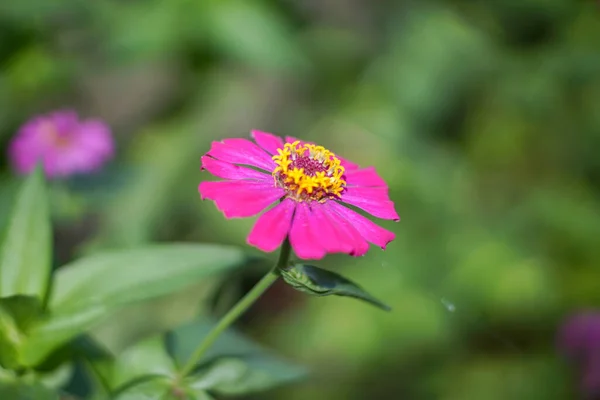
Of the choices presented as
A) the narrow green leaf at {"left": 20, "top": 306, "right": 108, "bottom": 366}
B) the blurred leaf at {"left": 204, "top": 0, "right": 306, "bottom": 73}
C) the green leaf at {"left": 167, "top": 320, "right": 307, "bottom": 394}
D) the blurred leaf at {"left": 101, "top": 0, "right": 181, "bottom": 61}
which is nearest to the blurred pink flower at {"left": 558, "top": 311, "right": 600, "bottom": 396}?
the green leaf at {"left": 167, "top": 320, "right": 307, "bottom": 394}


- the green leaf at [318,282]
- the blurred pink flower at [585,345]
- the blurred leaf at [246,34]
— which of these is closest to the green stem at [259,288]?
the green leaf at [318,282]

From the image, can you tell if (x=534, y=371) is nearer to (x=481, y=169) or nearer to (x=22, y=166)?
(x=481, y=169)

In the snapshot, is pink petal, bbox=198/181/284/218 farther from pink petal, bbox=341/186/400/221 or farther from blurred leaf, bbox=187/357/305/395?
blurred leaf, bbox=187/357/305/395

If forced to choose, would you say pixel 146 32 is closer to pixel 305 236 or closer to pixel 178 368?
pixel 178 368

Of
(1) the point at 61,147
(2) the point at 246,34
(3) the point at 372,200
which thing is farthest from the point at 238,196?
(2) the point at 246,34

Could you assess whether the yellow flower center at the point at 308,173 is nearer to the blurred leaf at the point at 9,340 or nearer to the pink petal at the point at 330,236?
the pink petal at the point at 330,236

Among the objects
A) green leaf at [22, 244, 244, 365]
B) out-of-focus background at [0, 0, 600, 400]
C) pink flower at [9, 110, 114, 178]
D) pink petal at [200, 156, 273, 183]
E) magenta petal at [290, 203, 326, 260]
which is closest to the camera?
magenta petal at [290, 203, 326, 260]

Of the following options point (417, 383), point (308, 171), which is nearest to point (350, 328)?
point (417, 383)
